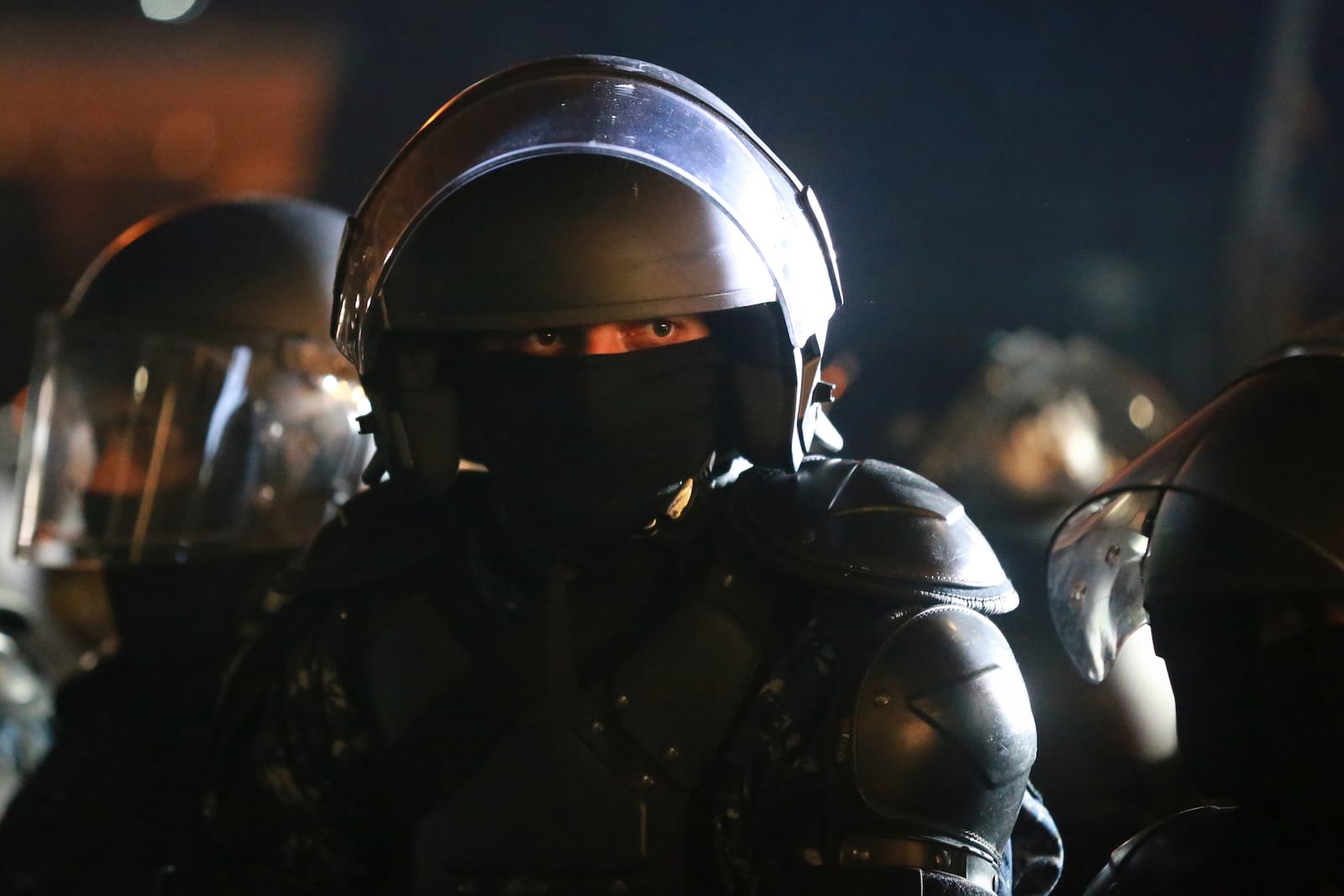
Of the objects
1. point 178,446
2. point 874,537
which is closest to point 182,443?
point 178,446

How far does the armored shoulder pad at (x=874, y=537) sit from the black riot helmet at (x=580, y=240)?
8cm

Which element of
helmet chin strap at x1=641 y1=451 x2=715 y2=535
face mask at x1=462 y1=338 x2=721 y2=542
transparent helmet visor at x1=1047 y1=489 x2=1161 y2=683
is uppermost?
face mask at x1=462 y1=338 x2=721 y2=542

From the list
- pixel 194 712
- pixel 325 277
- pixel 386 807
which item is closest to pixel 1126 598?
pixel 386 807

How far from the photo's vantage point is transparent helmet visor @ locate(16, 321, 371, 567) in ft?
9.91

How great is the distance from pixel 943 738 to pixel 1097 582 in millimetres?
336

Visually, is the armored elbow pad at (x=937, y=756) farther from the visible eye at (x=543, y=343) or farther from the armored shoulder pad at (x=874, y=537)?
the visible eye at (x=543, y=343)

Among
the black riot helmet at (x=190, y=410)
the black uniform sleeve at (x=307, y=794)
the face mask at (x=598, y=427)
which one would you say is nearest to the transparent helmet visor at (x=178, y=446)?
the black riot helmet at (x=190, y=410)

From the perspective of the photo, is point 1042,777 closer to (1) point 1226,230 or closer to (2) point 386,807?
(2) point 386,807

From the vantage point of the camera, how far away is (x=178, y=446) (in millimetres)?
3027

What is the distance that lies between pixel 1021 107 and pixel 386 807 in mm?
3284

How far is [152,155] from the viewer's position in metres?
6.54

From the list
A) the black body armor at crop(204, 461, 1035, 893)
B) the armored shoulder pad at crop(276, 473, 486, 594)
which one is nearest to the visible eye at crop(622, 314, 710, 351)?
the black body armor at crop(204, 461, 1035, 893)

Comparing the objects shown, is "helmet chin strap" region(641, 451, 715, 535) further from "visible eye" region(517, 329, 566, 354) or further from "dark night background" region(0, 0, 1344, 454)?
"dark night background" region(0, 0, 1344, 454)

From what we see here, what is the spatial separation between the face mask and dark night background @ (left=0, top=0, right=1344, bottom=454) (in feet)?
6.74
